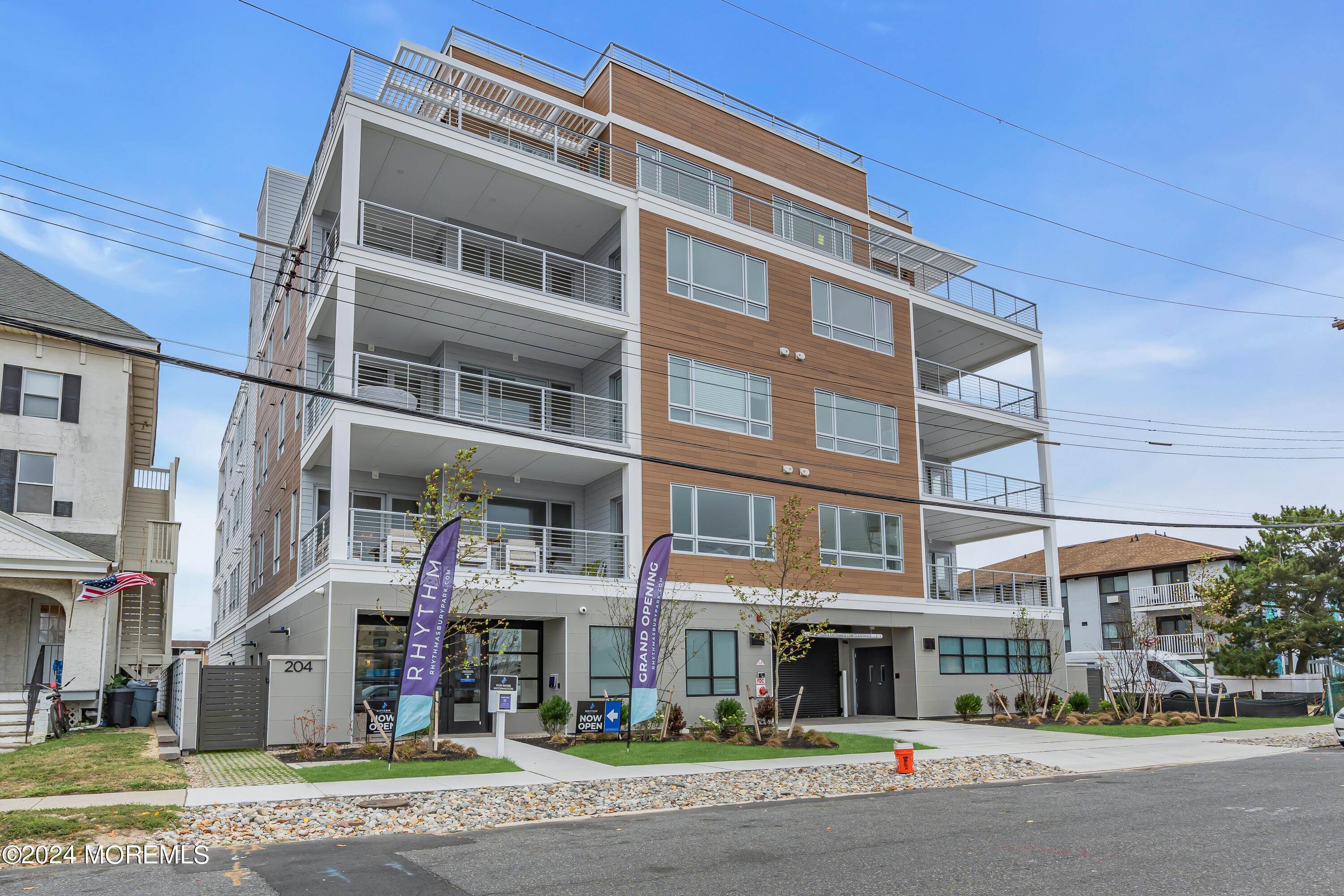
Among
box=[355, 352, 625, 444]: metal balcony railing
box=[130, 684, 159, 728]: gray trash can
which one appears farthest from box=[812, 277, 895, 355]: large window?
box=[130, 684, 159, 728]: gray trash can

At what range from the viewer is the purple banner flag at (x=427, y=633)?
14.7m

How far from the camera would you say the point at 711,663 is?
23.6 metres

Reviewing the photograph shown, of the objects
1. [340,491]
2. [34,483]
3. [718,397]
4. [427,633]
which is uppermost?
[718,397]

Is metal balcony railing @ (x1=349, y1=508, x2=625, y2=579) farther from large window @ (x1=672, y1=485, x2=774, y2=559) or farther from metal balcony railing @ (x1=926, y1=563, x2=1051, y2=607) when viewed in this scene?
metal balcony railing @ (x1=926, y1=563, x2=1051, y2=607)

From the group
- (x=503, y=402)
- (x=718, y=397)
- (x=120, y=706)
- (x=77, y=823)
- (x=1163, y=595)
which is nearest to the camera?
(x=77, y=823)

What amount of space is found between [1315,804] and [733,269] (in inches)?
715

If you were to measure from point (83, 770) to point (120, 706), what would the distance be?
9773 mm

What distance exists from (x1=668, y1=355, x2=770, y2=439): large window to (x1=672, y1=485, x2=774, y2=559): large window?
1718mm

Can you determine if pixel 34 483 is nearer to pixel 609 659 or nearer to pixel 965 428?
pixel 609 659

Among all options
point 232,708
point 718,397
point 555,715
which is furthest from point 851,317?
point 232,708

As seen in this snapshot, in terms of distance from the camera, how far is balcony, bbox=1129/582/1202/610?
43625mm

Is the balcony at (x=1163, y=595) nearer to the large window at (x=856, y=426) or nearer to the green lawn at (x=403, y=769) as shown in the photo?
the large window at (x=856, y=426)

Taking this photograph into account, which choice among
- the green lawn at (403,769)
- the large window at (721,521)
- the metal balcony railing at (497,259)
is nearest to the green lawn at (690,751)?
the green lawn at (403,769)

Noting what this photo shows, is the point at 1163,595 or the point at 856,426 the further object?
the point at 1163,595
